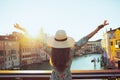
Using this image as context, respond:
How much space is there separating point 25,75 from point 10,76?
0.16m

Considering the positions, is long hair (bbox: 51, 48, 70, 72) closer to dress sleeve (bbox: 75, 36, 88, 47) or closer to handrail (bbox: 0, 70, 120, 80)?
dress sleeve (bbox: 75, 36, 88, 47)

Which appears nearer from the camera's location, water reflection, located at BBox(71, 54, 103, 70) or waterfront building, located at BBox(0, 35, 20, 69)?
waterfront building, located at BBox(0, 35, 20, 69)

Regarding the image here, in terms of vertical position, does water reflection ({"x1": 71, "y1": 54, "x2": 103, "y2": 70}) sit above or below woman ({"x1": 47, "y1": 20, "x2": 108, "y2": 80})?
below

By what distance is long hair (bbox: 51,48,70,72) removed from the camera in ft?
5.83

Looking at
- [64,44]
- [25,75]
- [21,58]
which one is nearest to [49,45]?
[64,44]

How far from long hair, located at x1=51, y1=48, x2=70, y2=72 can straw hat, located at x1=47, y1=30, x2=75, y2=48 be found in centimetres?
4

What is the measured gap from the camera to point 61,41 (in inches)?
70.5

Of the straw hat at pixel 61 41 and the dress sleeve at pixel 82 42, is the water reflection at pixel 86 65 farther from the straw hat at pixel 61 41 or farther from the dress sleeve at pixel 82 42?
the straw hat at pixel 61 41

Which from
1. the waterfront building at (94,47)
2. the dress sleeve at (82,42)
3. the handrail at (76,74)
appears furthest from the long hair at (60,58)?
the waterfront building at (94,47)

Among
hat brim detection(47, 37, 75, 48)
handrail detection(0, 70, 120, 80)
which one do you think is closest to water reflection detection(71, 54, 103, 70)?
handrail detection(0, 70, 120, 80)

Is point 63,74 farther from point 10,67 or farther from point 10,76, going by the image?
point 10,67

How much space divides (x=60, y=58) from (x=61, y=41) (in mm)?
130

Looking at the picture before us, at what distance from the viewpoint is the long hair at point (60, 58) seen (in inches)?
70.0

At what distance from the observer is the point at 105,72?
2379mm
